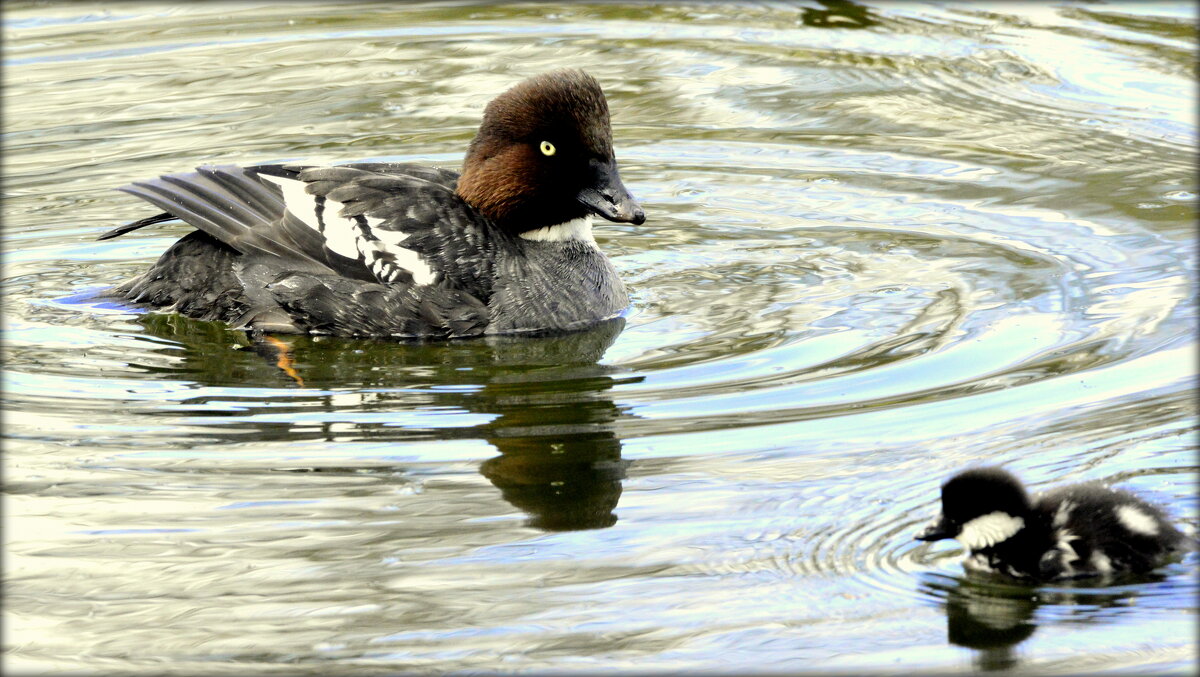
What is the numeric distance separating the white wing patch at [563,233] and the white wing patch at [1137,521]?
Answer: 429 centimetres

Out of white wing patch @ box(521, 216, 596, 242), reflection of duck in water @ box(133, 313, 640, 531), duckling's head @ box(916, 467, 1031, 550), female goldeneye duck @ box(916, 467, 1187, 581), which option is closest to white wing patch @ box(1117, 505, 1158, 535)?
female goldeneye duck @ box(916, 467, 1187, 581)

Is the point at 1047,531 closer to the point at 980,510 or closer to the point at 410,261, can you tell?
the point at 980,510

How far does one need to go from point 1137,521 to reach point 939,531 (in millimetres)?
629

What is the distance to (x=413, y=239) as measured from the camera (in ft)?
27.7

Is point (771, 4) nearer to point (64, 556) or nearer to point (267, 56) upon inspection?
point (267, 56)

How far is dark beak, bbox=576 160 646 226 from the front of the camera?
27.7 feet

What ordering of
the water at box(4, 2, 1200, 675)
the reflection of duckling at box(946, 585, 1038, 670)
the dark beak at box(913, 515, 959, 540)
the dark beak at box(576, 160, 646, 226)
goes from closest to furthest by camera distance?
1. the reflection of duckling at box(946, 585, 1038, 670)
2. the water at box(4, 2, 1200, 675)
3. the dark beak at box(913, 515, 959, 540)
4. the dark beak at box(576, 160, 646, 226)

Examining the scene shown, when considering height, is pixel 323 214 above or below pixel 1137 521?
above

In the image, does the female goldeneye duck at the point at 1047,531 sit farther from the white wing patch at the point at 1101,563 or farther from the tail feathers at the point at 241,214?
the tail feathers at the point at 241,214

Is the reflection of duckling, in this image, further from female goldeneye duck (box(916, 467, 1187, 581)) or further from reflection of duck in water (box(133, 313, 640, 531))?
reflection of duck in water (box(133, 313, 640, 531))

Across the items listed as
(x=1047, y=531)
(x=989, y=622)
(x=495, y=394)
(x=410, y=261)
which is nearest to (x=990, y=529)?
(x=1047, y=531)

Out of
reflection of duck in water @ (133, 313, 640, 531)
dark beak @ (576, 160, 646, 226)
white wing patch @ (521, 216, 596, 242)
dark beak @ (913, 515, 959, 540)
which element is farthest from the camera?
white wing patch @ (521, 216, 596, 242)

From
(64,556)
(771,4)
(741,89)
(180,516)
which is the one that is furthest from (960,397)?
(771,4)

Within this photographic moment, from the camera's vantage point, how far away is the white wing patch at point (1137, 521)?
5.22 m
